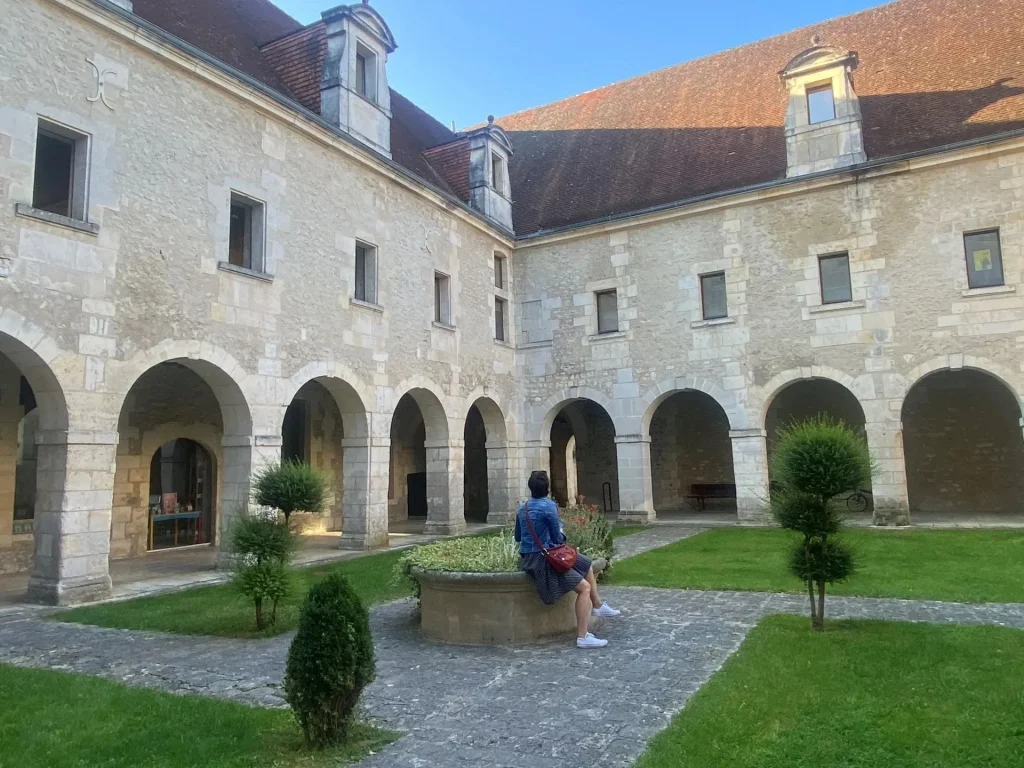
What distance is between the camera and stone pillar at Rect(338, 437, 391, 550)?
11641mm

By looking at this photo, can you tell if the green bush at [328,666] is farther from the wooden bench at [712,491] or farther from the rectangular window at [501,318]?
the wooden bench at [712,491]

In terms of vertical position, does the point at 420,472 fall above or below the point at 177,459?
below

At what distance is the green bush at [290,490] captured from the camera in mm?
6930

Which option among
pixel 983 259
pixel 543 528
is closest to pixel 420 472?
pixel 983 259

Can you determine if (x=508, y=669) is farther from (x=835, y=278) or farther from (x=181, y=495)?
(x=835, y=278)

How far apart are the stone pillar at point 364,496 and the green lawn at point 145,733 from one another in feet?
23.3

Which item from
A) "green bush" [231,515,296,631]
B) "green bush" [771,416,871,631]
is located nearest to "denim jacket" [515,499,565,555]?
"green bush" [771,416,871,631]

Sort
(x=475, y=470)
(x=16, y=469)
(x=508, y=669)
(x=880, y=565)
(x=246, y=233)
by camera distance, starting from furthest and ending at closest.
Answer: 1. (x=475, y=470)
2. (x=246, y=233)
3. (x=16, y=469)
4. (x=880, y=565)
5. (x=508, y=669)

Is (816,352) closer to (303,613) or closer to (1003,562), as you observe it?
(1003,562)

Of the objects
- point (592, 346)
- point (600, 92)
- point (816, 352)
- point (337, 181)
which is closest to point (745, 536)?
point (816, 352)

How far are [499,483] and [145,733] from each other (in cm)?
1203

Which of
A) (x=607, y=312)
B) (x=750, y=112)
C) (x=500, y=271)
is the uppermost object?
(x=750, y=112)

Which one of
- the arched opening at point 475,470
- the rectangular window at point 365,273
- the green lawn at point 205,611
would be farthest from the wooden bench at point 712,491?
the green lawn at point 205,611

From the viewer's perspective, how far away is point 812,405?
16.6 meters
